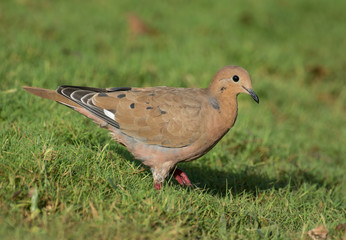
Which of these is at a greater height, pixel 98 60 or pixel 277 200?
pixel 98 60

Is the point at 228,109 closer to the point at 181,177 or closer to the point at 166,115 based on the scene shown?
the point at 166,115

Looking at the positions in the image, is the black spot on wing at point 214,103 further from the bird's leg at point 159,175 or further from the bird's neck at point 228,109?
the bird's leg at point 159,175

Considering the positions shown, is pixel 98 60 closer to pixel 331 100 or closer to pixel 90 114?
pixel 90 114

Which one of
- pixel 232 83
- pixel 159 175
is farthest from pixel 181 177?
pixel 232 83

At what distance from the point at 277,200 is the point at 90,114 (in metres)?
2.14

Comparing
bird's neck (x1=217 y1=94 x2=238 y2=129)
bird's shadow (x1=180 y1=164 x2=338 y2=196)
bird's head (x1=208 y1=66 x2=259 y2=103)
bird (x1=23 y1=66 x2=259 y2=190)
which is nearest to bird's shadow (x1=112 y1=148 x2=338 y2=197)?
bird's shadow (x1=180 y1=164 x2=338 y2=196)

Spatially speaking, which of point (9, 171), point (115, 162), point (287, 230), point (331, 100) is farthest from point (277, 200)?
point (331, 100)

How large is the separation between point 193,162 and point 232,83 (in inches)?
52.0

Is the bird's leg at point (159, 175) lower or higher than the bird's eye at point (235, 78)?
lower

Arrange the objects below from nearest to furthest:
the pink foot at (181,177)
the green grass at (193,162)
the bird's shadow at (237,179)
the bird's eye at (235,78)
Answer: the green grass at (193,162)
the bird's eye at (235,78)
the pink foot at (181,177)
the bird's shadow at (237,179)

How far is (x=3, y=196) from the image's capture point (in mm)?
3502

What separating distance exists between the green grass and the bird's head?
3.15 feet

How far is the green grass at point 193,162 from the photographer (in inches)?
141

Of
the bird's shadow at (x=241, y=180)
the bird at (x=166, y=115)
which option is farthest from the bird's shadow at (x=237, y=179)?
the bird at (x=166, y=115)
